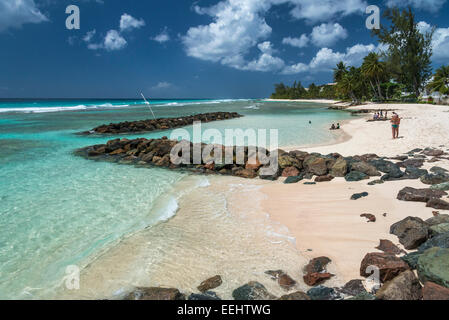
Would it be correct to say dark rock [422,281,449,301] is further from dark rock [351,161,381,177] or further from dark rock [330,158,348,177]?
dark rock [330,158,348,177]

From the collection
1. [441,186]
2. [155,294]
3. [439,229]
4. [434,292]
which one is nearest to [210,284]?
[155,294]

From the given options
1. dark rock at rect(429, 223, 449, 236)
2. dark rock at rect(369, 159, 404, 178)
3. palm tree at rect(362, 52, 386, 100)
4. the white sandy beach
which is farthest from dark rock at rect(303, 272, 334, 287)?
palm tree at rect(362, 52, 386, 100)

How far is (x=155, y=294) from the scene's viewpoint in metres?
3.86

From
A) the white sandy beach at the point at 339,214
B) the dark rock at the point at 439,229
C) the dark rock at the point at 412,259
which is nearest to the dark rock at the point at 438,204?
the white sandy beach at the point at 339,214

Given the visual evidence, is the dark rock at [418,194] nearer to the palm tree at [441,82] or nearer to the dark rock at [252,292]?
the dark rock at [252,292]

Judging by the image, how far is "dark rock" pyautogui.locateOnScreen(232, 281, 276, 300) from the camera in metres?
3.77

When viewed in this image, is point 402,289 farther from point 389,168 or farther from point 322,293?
point 389,168

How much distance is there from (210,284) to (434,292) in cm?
298

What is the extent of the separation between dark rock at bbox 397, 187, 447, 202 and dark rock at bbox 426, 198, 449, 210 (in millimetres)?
283

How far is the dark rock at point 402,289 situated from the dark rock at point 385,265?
249 millimetres

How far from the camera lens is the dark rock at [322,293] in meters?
3.61

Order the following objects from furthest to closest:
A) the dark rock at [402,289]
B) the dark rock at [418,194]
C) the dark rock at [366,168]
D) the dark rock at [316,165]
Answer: the dark rock at [316,165] < the dark rock at [366,168] < the dark rock at [418,194] < the dark rock at [402,289]
